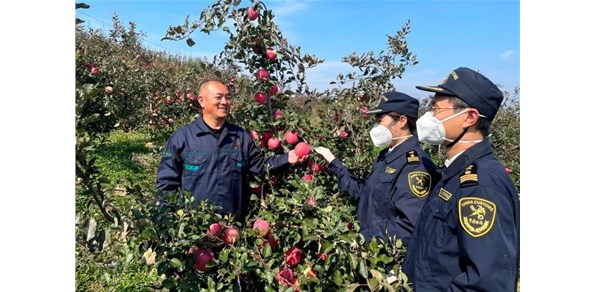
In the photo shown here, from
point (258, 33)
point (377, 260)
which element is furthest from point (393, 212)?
point (258, 33)

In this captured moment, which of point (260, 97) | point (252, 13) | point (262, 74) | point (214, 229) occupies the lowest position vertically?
point (214, 229)

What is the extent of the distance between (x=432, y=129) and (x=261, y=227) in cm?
82

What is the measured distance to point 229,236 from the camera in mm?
1838

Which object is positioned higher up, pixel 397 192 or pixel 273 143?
pixel 273 143

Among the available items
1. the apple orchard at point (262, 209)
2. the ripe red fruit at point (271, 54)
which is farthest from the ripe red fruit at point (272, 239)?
the ripe red fruit at point (271, 54)

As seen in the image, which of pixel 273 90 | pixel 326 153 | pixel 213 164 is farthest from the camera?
pixel 273 90

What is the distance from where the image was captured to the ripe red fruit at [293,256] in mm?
1912

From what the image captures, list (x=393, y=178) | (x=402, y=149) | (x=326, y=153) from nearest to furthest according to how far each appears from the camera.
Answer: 1. (x=393, y=178)
2. (x=402, y=149)
3. (x=326, y=153)

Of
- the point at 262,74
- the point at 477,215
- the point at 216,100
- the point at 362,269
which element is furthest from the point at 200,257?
the point at 262,74

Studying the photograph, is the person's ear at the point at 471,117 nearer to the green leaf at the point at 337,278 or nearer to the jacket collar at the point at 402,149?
the jacket collar at the point at 402,149

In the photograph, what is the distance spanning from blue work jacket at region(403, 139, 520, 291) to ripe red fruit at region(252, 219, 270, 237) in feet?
1.94

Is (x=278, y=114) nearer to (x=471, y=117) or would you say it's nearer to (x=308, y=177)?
(x=308, y=177)

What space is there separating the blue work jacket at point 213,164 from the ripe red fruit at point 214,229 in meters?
0.78

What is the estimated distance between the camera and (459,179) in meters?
1.59
